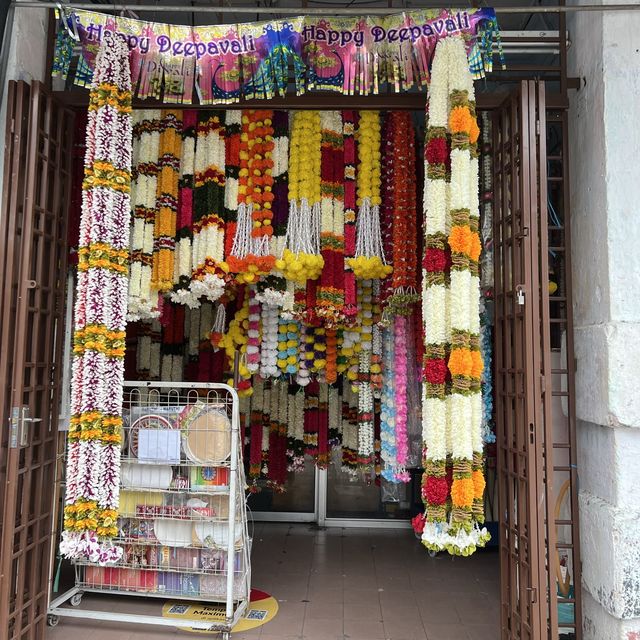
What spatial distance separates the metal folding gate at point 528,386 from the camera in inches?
103

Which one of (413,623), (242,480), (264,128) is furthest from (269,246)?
(413,623)

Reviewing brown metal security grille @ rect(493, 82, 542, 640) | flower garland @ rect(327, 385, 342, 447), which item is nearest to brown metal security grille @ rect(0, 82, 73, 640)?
flower garland @ rect(327, 385, 342, 447)

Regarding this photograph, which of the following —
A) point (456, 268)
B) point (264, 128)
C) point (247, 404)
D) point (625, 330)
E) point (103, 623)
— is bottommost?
point (103, 623)

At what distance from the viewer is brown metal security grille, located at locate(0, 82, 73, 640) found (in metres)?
2.75

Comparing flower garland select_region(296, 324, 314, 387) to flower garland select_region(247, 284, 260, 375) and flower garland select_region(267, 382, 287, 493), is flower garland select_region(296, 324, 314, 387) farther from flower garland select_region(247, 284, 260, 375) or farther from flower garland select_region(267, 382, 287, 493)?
flower garland select_region(267, 382, 287, 493)

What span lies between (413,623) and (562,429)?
1.46m

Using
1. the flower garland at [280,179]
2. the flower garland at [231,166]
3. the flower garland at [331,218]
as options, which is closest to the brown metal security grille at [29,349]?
the flower garland at [231,166]

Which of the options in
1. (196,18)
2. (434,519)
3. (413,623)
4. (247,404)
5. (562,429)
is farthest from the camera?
(247,404)

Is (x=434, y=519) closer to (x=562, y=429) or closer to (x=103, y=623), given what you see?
(x=562, y=429)

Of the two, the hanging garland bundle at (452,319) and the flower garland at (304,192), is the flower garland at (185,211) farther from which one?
the hanging garland bundle at (452,319)

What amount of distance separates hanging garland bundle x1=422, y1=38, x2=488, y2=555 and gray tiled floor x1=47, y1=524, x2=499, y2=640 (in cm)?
108

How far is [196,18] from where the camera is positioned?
436 cm

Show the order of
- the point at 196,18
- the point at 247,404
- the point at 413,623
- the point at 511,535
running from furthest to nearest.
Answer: the point at 247,404 < the point at 196,18 < the point at 413,623 < the point at 511,535

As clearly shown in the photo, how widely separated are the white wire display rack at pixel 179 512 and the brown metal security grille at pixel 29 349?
1.59 ft
